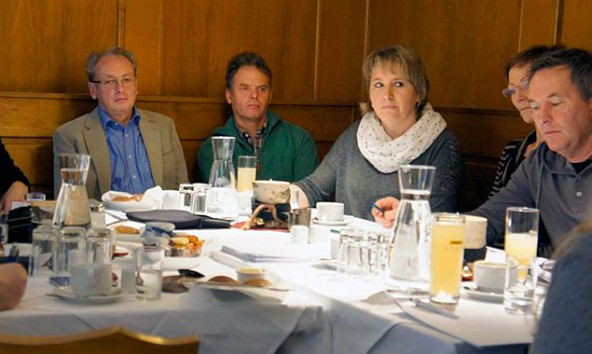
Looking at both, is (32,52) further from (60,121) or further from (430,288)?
(430,288)

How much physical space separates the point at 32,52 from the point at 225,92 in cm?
107

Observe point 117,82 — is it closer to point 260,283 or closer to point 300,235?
point 300,235

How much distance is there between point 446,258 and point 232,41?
3.54m

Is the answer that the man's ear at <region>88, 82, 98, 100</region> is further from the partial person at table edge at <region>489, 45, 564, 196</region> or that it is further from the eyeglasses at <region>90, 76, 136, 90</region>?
the partial person at table edge at <region>489, 45, 564, 196</region>

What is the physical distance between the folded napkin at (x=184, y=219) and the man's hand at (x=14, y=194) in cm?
92

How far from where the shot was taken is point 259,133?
5.14 metres

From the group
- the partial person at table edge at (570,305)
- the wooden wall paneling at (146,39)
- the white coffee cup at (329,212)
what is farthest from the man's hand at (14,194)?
the partial person at table edge at (570,305)

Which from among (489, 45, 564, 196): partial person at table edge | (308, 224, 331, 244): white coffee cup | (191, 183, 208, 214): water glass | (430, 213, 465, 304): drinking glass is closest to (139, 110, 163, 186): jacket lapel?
(191, 183, 208, 214): water glass

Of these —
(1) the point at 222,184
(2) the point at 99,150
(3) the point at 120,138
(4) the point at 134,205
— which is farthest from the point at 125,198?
(3) the point at 120,138

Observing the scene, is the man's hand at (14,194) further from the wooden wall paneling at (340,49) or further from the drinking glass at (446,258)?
the drinking glass at (446,258)

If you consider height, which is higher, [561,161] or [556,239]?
[561,161]

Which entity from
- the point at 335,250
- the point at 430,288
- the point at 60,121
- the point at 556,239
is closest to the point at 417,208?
the point at 430,288

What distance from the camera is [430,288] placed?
85.5 inches

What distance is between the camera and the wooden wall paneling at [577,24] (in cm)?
425
